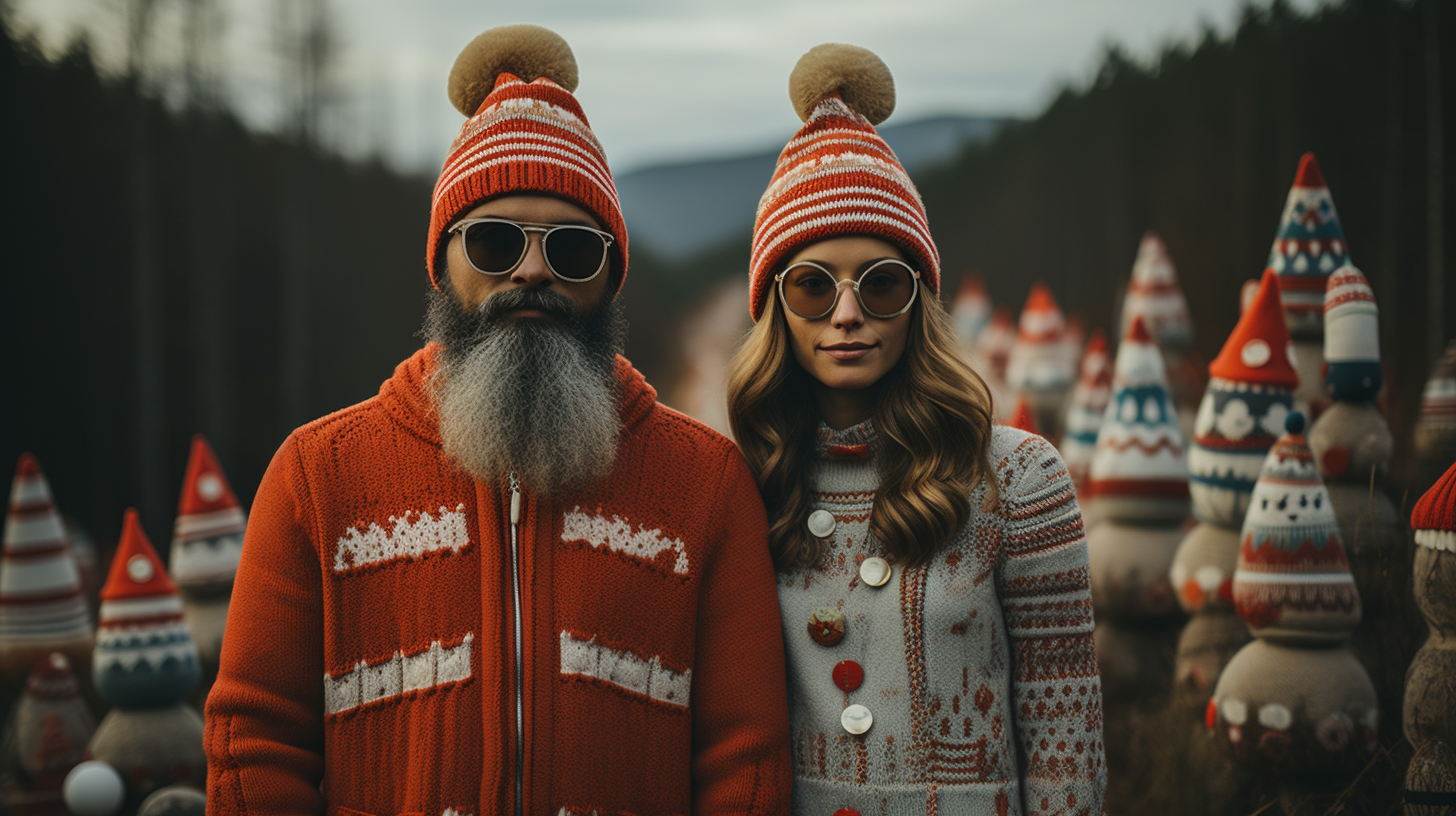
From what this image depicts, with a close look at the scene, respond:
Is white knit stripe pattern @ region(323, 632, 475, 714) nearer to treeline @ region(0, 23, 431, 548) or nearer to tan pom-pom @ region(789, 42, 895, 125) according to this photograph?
tan pom-pom @ region(789, 42, 895, 125)

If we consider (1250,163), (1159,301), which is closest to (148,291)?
(1159,301)

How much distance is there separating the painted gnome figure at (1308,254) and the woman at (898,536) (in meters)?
2.89

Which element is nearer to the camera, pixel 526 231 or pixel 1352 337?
pixel 526 231

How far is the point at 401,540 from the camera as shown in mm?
2633

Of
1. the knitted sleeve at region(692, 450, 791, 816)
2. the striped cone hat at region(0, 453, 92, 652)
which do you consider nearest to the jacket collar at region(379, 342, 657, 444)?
the knitted sleeve at region(692, 450, 791, 816)

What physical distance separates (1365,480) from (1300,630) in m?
0.88

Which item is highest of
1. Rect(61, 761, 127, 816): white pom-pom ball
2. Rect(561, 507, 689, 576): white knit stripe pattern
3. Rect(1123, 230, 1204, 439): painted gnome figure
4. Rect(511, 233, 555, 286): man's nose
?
Rect(1123, 230, 1204, 439): painted gnome figure

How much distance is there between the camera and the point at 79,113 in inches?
500

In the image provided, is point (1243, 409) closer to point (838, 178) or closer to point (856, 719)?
point (838, 178)

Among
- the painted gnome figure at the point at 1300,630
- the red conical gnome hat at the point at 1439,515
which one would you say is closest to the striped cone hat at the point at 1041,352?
the painted gnome figure at the point at 1300,630

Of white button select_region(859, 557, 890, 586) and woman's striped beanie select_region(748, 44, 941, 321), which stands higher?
woman's striped beanie select_region(748, 44, 941, 321)

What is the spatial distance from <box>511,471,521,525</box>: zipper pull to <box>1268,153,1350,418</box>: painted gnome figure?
12.7ft

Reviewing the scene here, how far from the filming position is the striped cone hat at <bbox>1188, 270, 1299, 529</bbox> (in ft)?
15.8

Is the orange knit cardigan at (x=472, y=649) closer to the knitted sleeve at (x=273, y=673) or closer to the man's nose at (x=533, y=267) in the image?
the knitted sleeve at (x=273, y=673)
